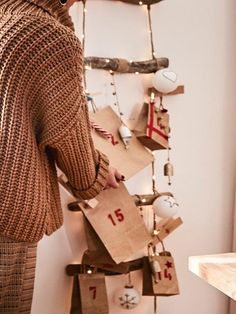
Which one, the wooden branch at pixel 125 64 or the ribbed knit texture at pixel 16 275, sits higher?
the wooden branch at pixel 125 64

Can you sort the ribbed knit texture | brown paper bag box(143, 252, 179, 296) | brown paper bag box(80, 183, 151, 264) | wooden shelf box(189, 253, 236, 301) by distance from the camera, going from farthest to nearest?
brown paper bag box(143, 252, 179, 296), brown paper bag box(80, 183, 151, 264), the ribbed knit texture, wooden shelf box(189, 253, 236, 301)

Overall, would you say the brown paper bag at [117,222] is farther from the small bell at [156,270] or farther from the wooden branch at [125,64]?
the wooden branch at [125,64]

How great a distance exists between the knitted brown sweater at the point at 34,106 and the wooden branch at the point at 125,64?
0.54m

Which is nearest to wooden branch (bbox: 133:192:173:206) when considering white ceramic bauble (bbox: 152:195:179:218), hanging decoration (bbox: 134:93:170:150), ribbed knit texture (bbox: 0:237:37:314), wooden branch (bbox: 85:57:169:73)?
white ceramic bauble (bbox: 152:195:179:218)

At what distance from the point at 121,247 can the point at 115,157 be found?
28 cm

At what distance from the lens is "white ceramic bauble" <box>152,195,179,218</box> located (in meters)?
1.43

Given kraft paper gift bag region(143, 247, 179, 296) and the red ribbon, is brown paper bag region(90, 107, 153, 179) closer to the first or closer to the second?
the red ribbon

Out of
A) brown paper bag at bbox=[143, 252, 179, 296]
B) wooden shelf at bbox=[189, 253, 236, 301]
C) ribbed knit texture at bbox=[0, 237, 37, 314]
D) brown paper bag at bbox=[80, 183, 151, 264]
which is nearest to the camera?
wooden shelf at bbox=[189, 253, 236, 301]

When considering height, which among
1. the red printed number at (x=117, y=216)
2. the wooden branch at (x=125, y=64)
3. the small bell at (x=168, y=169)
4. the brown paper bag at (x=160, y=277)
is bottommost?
the brown paper bag at (x=160, y=277)

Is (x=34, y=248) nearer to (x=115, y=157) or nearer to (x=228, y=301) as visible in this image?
(x=115, y=157)

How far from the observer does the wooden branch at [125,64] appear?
140 cm

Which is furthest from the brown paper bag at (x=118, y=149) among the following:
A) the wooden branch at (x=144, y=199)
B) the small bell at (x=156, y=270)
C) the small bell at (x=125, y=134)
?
the small bell at (x=156, y=270)

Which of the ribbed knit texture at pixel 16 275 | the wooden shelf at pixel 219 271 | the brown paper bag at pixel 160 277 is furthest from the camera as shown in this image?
the brown paper bag at pixel 160 277

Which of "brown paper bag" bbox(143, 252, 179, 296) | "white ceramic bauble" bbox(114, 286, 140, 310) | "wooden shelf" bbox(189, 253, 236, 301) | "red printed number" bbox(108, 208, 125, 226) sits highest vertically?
"red printed number" bbox(108, 208, 125, 226)
